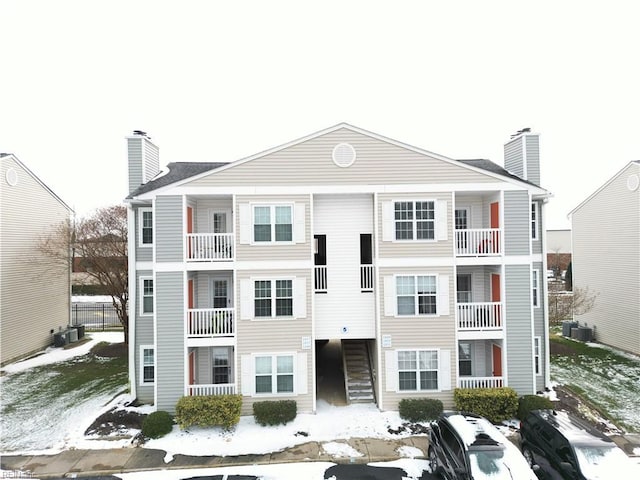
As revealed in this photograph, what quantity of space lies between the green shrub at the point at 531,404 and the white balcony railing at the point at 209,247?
1179 centimetres

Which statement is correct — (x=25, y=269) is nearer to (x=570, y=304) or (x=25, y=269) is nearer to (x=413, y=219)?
(x=413, y=219)

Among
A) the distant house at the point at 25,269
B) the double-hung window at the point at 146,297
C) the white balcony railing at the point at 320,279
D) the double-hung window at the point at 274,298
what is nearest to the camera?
the double-hung window at the point at 274,298

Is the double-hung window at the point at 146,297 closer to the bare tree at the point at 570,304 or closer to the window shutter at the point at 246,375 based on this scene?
the window shutter at the point at 246,375

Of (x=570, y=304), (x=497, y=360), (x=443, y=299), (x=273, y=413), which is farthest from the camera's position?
(x=570, y=304)

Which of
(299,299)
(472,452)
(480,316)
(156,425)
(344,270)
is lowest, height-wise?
(156,425)

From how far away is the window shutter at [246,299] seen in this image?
13.5m

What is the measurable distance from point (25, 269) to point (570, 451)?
1105 inches

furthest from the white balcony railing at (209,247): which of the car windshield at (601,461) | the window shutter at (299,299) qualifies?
the car windshield at (601,461)

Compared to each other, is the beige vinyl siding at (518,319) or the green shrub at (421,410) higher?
the beige vinyl siding at (518,319)

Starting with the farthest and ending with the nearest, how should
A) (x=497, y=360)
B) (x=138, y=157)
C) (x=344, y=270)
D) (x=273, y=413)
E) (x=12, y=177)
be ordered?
(x=12, y=177), (x=138, y=157), (x=497, y=360), (x=344, y=270), (x=273, y=413)

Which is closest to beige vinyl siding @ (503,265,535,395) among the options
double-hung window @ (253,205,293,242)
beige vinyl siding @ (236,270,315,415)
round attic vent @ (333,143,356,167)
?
round attic vent @ (333,143,356,167)

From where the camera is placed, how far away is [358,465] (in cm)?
1038

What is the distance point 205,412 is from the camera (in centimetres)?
1220

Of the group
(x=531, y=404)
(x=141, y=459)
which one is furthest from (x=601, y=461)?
(x=141, y=459)
